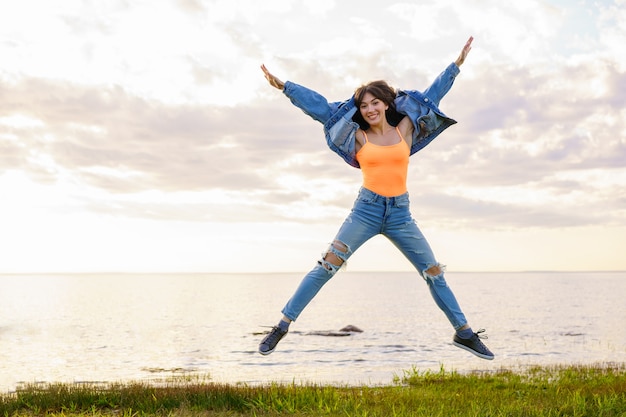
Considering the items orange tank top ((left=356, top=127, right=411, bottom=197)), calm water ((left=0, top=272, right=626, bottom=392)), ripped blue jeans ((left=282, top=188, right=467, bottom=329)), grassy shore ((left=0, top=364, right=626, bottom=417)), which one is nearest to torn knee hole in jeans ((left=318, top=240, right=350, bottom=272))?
ripped blue jeans ((left=282, top=188, right=467, bottom=329))

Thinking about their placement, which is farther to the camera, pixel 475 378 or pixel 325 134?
pixel 475 378

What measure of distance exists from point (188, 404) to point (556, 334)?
149 feet

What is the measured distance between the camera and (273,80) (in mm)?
8344

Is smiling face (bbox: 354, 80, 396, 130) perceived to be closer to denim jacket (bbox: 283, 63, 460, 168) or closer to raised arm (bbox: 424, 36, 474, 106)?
denim jacket (bbox: 283, 63, 460, 168)

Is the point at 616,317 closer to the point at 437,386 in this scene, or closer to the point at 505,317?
the point at 505,317

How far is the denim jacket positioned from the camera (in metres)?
8.10

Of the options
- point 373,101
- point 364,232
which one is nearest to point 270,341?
point 364,232

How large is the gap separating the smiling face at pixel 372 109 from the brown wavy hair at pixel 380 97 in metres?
0.05

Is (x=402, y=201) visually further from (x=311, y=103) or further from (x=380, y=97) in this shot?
(x=311, y=103)

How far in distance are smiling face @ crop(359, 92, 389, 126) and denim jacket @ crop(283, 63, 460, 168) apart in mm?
163

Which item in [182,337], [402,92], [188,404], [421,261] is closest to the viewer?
[421,261]

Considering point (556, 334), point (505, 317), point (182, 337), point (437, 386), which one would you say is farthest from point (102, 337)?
point (505, 317)

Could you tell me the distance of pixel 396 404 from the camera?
37.0ft

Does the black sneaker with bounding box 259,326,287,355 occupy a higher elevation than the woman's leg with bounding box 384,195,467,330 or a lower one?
lower
